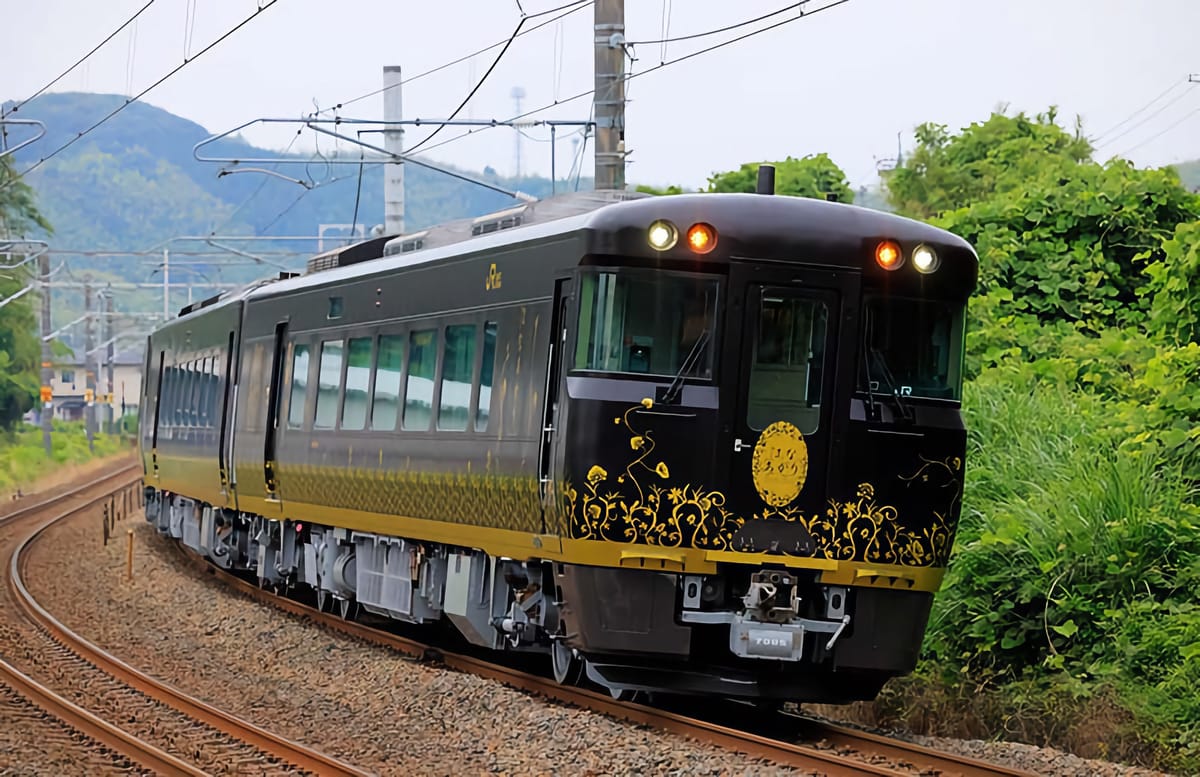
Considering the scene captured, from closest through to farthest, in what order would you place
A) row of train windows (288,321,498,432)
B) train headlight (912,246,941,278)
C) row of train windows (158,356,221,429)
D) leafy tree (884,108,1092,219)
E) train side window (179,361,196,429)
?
train headlight (912,246,941,278) < row of train windows (288,321,498,432) < row of train windows (158,356,221,429) < train side window (179,361,196,429) < leafy tree (884,108,1092,219)

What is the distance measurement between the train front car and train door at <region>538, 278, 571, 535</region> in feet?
0.18

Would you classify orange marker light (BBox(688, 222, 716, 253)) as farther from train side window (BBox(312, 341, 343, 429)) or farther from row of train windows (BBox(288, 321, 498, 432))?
train side window (BBox(312, 341, 343, 429))

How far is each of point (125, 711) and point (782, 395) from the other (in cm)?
533

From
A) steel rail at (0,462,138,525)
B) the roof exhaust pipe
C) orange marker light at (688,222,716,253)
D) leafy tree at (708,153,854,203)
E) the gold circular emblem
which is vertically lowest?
steel rail at (0,462,138,525)

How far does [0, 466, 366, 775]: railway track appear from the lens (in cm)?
969

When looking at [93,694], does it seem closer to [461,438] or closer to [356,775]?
[461,438]

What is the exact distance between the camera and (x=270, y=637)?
1591 centimetres

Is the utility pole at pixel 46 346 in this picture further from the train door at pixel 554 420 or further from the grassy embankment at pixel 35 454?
the train door at pixel 554 420

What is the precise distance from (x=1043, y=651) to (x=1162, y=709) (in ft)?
5.43

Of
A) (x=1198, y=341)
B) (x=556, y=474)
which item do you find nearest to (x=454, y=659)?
(x=556, y=474)

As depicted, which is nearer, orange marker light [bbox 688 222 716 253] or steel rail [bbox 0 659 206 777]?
steel rail [bbox 0 659 206 777]

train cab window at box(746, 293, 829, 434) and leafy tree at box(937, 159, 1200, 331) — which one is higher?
leafy tree at box(937, 159, 1200, 331)

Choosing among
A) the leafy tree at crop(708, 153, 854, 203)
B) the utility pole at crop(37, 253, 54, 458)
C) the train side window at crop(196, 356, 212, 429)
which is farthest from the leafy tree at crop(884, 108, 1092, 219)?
the utility pole at crop(37, 253, 54, 458)

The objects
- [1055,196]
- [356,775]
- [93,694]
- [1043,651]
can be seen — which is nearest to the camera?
[356,775]
